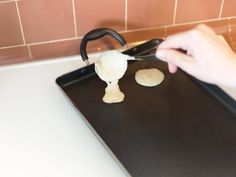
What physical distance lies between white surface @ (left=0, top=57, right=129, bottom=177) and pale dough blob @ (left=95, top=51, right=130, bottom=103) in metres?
0.08

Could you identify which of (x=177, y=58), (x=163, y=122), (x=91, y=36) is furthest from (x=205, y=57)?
(x=91, y=36)

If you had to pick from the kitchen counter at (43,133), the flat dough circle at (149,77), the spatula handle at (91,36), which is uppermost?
the spatula handle at (91,36)

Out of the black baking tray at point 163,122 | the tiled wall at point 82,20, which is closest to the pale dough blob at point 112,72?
the black baking tray at point 163,122

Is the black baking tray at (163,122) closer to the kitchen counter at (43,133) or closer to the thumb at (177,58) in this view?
the kitchen counter at (43,133)

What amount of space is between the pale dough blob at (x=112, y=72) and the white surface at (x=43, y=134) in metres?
0.08

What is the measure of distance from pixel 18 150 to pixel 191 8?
20.3 inches

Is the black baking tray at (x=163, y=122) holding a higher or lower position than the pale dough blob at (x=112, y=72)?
lower

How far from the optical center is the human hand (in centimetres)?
62

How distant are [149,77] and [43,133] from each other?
0.25 metres

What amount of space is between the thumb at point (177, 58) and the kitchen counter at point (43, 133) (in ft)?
0.63

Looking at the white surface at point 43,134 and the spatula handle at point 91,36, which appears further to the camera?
the spatula handle at point 91,36

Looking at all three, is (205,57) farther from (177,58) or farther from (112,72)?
(112,72)

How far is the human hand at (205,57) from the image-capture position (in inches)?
24.6

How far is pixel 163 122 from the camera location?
0.73 meters
